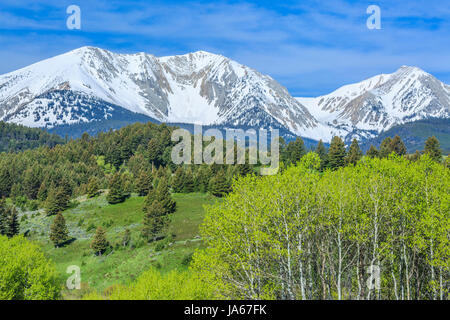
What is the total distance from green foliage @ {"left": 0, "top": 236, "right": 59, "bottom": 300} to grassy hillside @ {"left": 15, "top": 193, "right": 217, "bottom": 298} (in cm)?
750

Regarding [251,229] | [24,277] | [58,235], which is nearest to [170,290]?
[251,229]

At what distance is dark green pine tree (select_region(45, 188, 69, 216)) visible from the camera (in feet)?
370

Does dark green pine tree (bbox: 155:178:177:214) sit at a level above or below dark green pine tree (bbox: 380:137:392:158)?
below

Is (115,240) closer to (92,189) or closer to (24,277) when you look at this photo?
(24,277)

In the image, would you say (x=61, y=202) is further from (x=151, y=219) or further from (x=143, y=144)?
(x=143, y=144)

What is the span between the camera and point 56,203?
11275 cm

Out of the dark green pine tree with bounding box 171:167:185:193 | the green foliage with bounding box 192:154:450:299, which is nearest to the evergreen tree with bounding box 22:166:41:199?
the dark green pine tree with bounding box 171:167:185:193

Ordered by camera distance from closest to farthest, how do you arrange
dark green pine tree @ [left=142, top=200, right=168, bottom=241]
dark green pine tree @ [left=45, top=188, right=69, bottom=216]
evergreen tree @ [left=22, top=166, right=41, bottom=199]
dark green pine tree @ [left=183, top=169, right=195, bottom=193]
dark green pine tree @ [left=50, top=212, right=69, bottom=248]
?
dark green pine tree @ [left=142, top=200, right=168, bottom=241] < dark green pine tree @ [left=50, top=212, right=69, bottom=248] < dark green pine tree @ [left=45, top=188, right=69, bottom=216] < dark green pine tree @ [left=183, top=169, right=195, bottom=193] < evergreen tree @ [left=22, top=166, right=41, bottom=199]

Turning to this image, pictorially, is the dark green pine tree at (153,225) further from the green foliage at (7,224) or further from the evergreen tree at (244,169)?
the evergreen tree at (244,169)

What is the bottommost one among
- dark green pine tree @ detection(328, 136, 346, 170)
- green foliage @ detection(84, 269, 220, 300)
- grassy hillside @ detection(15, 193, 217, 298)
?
grassy hillside @ detection(15, 193, 217, 298)

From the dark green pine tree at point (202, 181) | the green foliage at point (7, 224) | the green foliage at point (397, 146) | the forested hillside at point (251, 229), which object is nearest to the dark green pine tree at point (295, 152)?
the forested hillside at point (251, 229)

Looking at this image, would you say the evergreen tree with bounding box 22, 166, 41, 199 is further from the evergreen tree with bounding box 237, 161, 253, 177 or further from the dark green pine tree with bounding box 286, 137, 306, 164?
the dark green pine tree with bounding box 286, 137, 306, 164

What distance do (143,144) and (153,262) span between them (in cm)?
11395

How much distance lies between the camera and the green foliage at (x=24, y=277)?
4219 centimetres
